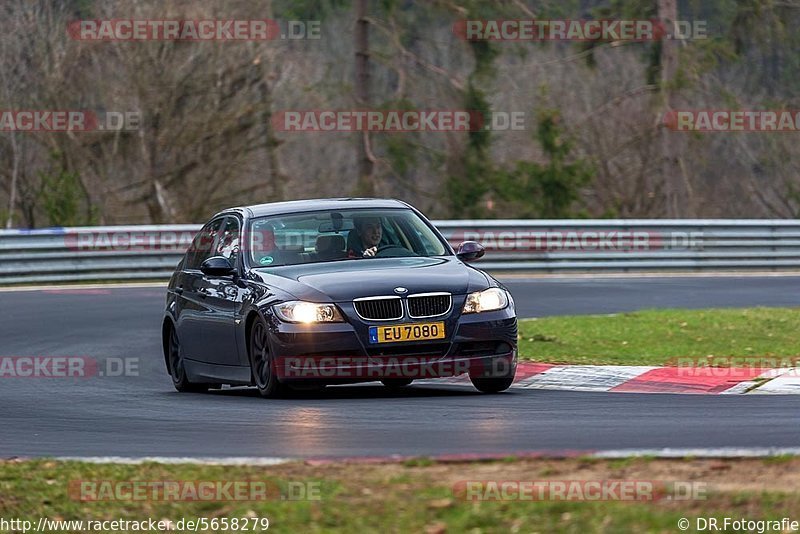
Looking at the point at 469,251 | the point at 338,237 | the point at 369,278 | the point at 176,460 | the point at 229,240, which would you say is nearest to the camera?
Result: the point at 176,460

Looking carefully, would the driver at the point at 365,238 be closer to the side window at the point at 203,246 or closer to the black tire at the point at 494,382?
the black tire at the point at 494,382

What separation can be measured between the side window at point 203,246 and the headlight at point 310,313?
2205mm

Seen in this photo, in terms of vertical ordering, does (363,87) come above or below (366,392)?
above

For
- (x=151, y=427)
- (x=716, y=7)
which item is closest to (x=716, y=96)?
(x=716, y=7)

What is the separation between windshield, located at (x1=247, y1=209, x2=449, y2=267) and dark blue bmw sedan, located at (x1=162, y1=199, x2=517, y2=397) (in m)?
0.01

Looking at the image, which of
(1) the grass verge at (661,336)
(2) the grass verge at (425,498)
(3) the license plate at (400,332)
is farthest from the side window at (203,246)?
(2) the grass verge at (425,498)

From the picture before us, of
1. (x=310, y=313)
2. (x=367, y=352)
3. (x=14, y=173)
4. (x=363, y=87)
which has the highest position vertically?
(x=363, y=87)

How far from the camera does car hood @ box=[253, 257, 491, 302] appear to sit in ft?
34.8

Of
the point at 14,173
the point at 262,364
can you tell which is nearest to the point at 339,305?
the point at 262,364

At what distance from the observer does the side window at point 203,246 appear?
12781 mm

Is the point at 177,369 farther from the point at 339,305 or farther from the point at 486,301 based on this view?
the point at 486,301

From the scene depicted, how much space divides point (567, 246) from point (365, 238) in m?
15.8

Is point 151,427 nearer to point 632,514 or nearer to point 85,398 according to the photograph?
point 85,398

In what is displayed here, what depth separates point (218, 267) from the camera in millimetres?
11664
